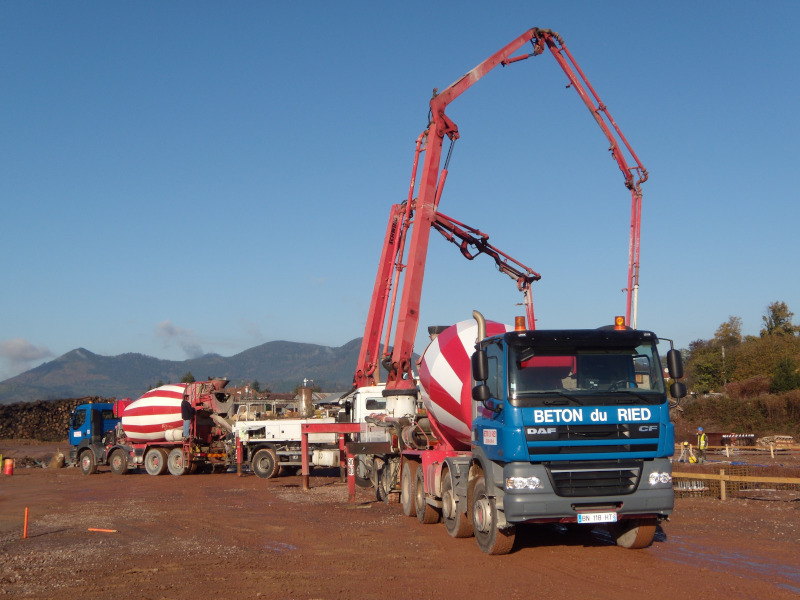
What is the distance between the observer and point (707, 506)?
17.0 m

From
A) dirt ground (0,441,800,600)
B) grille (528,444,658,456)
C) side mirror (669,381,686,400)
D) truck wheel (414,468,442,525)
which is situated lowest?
dirt ground (0,441,800,600)

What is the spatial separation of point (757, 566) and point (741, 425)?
43.9 metres

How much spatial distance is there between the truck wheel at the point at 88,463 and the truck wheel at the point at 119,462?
4.10 feet

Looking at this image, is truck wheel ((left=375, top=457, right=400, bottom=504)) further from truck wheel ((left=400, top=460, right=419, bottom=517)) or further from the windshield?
the windshield

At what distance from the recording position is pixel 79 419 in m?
35.7

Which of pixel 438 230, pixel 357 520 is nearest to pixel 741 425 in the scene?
pixel 438 230

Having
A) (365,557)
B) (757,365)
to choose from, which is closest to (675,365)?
(365,557)

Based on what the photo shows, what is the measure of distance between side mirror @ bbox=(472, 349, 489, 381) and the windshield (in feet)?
1.21

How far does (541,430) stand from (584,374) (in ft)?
3.55

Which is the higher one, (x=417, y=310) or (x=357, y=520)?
(x=417, y=310)

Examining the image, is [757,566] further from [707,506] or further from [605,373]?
[707,506]

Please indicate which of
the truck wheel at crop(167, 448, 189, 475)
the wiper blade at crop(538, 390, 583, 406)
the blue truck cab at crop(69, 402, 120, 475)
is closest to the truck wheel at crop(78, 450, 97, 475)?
the blue truck cab at crop(69, 402, 120, 475)

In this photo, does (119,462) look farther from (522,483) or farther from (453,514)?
(522,483)

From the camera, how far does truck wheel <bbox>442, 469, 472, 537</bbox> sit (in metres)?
12.6
